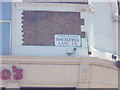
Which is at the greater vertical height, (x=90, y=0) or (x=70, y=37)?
(x=90, y=0)

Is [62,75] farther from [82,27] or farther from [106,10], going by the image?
[106,10]

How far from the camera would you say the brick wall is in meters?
9.72

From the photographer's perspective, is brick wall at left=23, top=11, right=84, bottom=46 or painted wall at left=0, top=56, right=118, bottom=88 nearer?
painted wall at left=0, top=56, right=118, bottom=88

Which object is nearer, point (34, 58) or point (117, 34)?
point (34, 58)

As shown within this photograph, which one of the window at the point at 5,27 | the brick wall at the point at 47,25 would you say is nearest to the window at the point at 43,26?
the brick wall at the point at 47,25

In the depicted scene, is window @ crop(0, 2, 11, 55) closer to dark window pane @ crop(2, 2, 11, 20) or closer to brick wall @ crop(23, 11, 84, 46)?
dark window pane @ crop(2, 2, 11, 20)

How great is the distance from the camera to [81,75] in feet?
30.9

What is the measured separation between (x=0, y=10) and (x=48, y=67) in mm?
2114

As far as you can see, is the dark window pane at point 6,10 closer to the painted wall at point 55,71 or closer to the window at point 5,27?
the window at point 5,27

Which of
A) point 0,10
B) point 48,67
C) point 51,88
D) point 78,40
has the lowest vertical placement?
point 51,88

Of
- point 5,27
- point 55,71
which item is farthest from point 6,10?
point 55,71

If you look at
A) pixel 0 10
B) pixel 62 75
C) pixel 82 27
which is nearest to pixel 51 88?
pixel 62 75

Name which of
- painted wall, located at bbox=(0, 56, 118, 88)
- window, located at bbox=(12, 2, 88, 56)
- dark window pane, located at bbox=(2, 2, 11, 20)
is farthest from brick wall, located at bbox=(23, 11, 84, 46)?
painted wall, located at bbox=(0, 56, 118, 88)

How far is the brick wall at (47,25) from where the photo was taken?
Answer: 9719mm
